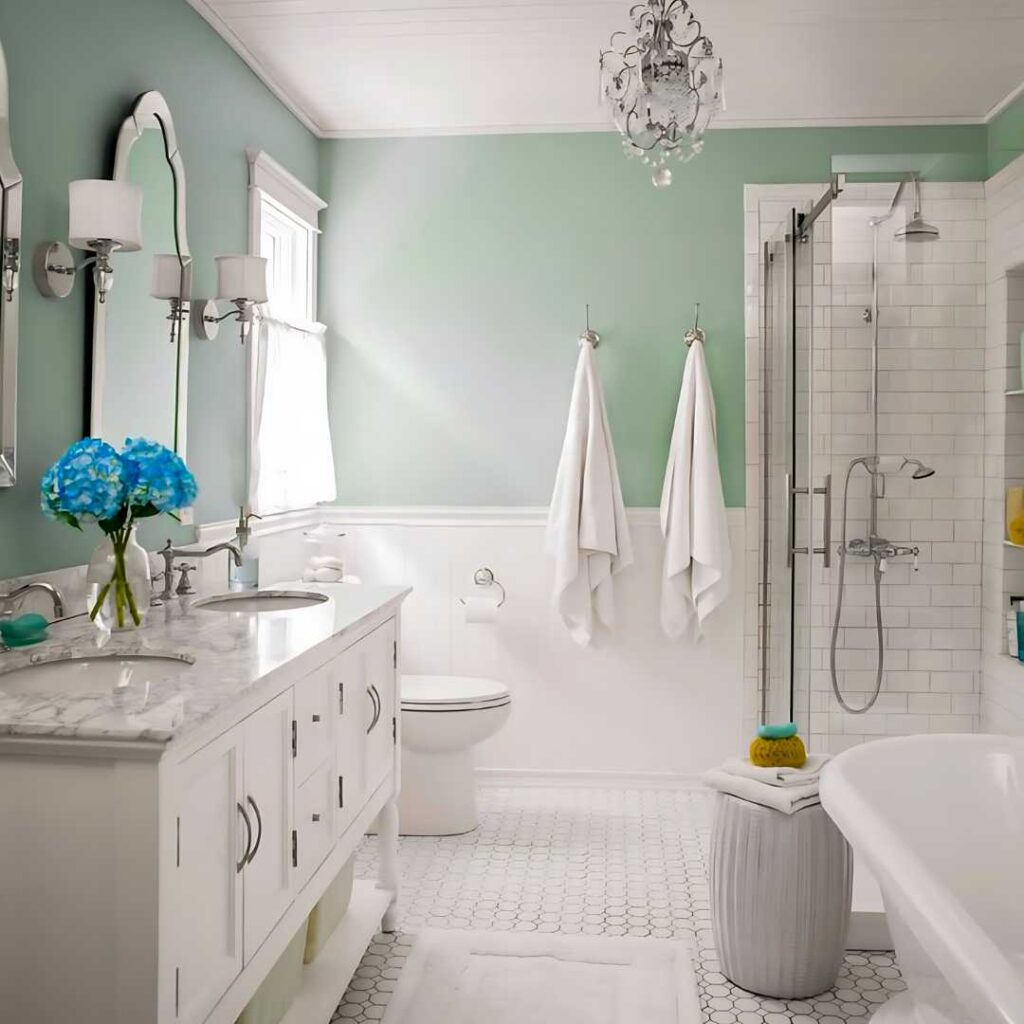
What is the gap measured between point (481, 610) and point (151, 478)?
2.13m

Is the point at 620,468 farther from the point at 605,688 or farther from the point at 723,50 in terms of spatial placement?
the point at 723,50

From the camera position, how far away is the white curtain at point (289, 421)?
3510mm

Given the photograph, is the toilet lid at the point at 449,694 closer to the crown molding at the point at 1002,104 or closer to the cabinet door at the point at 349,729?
the cabinet door at the point at 349,729

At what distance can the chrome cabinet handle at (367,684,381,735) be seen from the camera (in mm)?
2578

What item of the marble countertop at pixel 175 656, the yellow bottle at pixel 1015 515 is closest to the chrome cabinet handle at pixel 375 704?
the marble countertop at pixel 175 656

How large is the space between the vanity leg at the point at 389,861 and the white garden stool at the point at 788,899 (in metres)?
0.91

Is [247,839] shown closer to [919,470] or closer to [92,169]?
[92,169]

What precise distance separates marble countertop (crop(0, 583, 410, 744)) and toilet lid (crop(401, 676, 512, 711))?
79 cm

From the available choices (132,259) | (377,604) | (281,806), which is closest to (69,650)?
(281,806)

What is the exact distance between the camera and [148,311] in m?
2.65

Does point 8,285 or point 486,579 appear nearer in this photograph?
point 8,285

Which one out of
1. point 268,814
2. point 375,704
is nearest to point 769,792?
point 375,704

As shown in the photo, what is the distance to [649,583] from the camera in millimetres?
4074

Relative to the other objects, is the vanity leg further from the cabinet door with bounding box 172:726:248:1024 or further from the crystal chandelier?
the crystal chandelier
